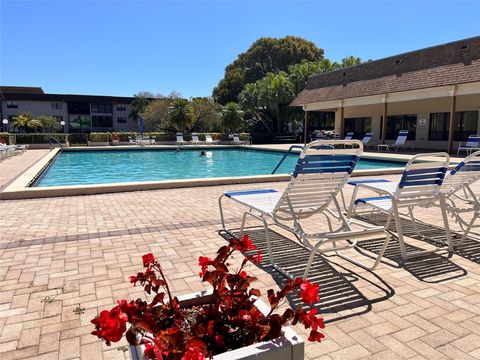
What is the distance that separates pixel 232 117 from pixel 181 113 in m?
4.38

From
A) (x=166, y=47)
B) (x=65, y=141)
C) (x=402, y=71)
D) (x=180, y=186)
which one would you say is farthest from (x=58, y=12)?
(x=166, y=47)

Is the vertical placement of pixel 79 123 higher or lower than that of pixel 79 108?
lower

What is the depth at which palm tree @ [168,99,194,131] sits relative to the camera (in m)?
31.3

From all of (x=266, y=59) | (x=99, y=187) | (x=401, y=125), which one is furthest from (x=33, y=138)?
(x=266, y=59)

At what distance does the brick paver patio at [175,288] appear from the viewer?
2.21m

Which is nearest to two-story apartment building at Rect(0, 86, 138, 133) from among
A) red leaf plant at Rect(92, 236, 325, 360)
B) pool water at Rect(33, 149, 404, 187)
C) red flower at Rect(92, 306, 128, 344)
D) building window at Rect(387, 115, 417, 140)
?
pool water at Rect(33, 149, 404, 187)

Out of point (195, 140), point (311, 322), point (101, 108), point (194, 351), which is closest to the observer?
point (194, 351)

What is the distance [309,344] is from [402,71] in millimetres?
19951

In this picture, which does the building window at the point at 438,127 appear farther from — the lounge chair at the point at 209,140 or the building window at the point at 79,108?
the building window at the point at 79,108

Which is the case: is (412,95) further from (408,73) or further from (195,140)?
(195,140)

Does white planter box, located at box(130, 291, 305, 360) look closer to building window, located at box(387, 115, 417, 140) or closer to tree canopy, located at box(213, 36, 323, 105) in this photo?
building window, located at box(387, 115, 417, 140)

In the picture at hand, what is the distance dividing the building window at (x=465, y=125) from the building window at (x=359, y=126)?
619 cm

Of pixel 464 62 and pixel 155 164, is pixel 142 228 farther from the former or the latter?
pixel 464 62

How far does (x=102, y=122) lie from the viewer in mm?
51750
